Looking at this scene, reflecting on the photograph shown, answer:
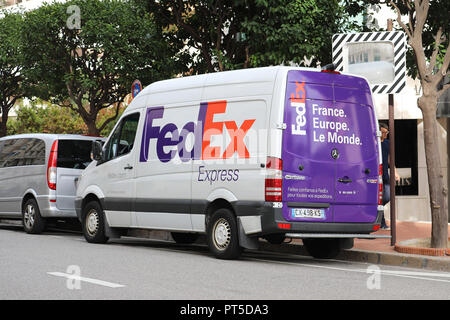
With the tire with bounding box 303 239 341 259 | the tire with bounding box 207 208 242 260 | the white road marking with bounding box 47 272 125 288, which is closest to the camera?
the white road marking with bounding box 47 272 125 288

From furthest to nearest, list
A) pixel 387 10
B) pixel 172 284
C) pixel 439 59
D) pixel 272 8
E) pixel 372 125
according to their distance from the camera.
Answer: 1. pixel 387 10
2. pixel 272 8
3. pixel 439 59
4. pixel 372 125
5. pixel 172 284

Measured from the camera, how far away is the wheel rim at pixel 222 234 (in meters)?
11.1

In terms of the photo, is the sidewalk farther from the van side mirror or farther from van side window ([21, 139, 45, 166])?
van side window ([21, 139, 45, 166])

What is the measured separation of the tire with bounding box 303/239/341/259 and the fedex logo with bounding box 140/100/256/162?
1.99m

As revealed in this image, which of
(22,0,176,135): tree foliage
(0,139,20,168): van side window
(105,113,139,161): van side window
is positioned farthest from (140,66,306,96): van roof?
(22,0,176,135): tree foliage

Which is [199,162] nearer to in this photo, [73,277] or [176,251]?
[176,251]

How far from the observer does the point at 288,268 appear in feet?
33.7

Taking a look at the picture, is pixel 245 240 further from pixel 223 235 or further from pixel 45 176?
pixel 45 176

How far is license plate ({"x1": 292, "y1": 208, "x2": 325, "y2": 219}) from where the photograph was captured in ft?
34.6

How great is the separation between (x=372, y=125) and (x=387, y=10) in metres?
10.7

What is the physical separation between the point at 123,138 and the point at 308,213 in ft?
12.9

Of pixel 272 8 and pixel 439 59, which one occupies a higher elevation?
pixel 272 8

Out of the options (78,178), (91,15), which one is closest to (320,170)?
(78,178)
